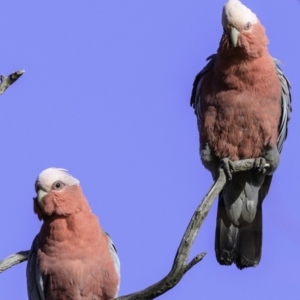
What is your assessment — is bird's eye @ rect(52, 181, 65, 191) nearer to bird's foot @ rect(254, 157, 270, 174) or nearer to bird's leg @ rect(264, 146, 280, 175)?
bird's foot @ rect(254, 157, 270, 174)

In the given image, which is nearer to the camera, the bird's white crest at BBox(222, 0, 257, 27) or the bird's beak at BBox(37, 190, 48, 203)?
the bird's beak at BBox(37, 190, 48, 203)

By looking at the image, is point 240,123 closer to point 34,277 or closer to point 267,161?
point 267,161

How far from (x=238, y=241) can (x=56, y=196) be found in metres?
2.37

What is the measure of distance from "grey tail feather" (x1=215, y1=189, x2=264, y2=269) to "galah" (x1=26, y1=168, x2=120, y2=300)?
1.73 m

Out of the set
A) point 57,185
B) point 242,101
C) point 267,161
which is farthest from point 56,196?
point 267,161

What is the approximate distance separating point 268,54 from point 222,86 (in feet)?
1.91

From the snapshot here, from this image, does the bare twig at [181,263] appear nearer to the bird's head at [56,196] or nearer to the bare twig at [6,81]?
the bird's head at [56,196]

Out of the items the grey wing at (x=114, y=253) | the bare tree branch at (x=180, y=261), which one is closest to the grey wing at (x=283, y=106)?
the bare tree branch at (x=180, y=261)

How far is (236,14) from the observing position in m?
8.46

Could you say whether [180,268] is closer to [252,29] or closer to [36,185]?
[36,185]

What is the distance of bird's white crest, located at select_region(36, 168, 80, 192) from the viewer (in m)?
7.73

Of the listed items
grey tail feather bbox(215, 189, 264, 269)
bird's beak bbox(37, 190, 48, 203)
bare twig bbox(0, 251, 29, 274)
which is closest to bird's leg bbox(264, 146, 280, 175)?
grey tail feather bbox(215, 189, 264, 269)

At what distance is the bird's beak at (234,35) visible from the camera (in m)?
8.41

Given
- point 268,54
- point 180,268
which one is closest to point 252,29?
point 268,54
